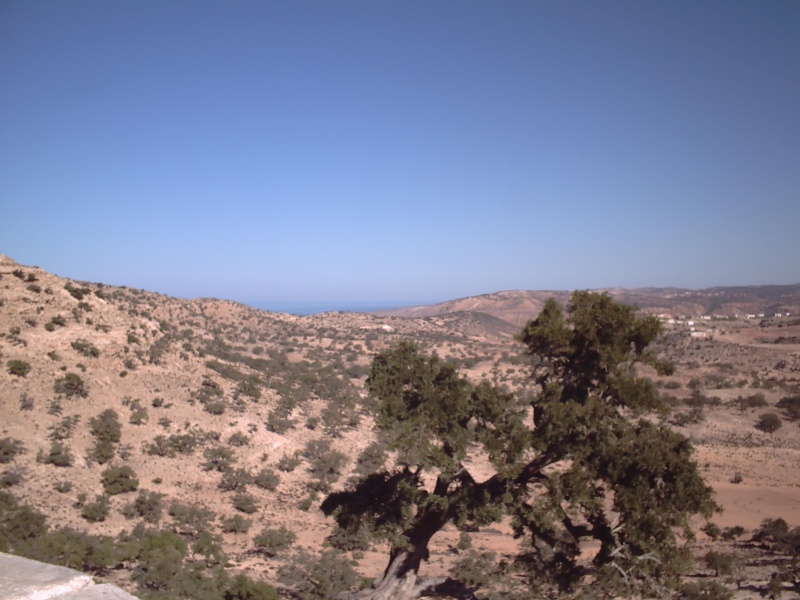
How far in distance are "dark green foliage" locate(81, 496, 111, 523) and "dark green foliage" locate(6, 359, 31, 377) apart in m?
9.06

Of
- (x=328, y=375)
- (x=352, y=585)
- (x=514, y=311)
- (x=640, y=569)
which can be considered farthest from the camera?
(x=514, y=311)

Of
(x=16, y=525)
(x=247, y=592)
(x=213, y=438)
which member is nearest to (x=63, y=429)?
(x=213, y=438)

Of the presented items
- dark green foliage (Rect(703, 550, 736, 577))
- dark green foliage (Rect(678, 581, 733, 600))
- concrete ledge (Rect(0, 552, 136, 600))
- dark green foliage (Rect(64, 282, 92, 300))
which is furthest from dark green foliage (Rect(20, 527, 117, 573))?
dark green foliage (Rect(64, 282, 92, 300))

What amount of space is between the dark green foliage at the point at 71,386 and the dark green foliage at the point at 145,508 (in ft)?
23.6

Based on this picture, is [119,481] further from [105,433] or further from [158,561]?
[158,561]

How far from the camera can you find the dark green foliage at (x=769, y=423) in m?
27.8

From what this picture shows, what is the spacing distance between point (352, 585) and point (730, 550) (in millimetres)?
11406

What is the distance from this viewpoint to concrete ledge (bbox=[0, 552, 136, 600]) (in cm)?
292

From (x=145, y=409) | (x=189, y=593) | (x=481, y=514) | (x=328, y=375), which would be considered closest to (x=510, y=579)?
(x=481, y=514)

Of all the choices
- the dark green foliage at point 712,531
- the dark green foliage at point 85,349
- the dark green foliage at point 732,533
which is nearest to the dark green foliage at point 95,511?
the dark green foliage at point 85,349

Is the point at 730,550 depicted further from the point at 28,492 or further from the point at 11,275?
the point at 11,275

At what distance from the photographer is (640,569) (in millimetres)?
8047

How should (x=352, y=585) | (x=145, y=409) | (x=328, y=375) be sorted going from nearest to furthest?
(x=352, y=585) → (x=145, y=409) → (x=328, y=375)

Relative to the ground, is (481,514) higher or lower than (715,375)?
higher
